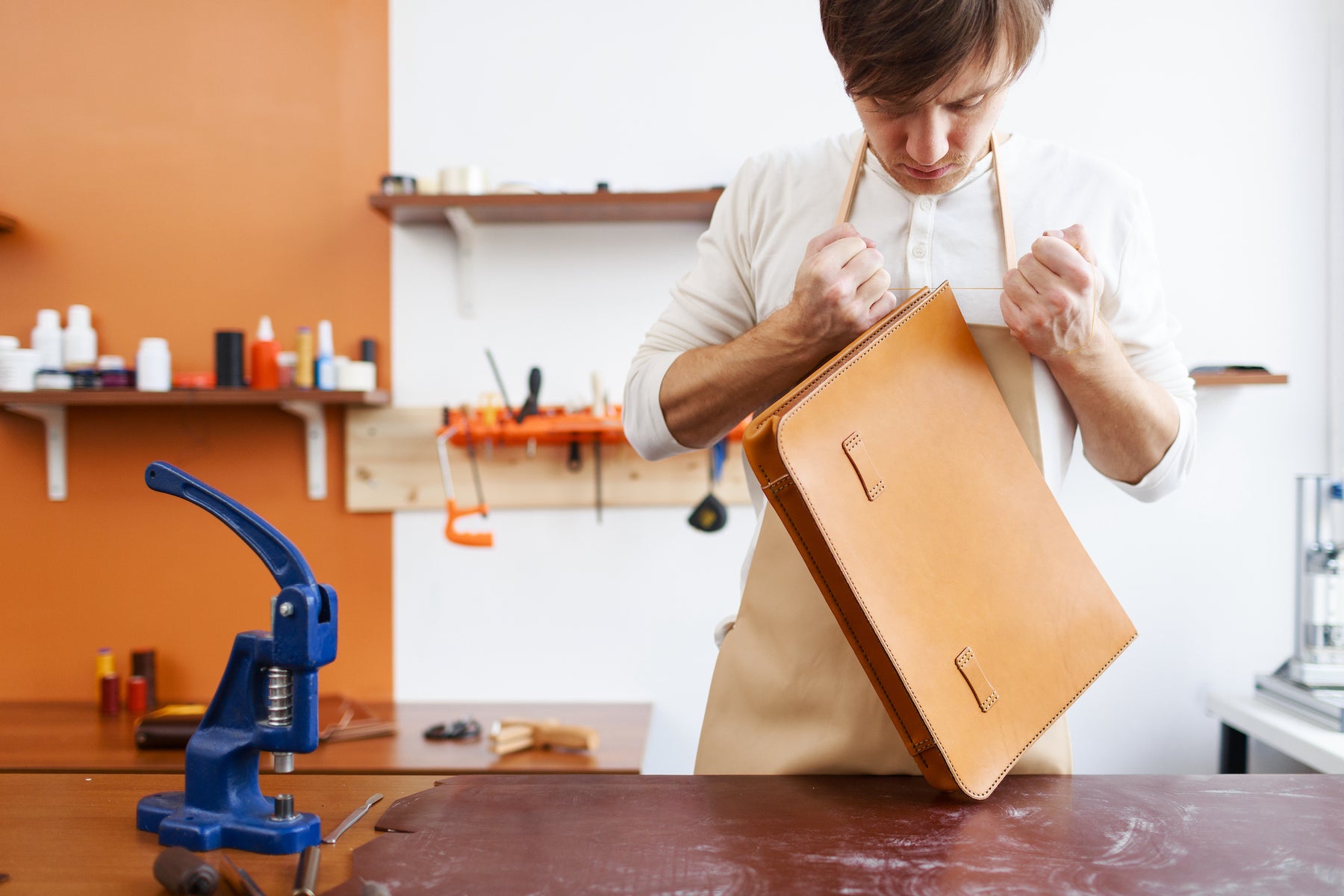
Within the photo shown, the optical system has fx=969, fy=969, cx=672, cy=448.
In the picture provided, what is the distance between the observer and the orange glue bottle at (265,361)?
7.49ft

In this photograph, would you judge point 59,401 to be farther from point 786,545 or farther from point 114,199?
point 786,545

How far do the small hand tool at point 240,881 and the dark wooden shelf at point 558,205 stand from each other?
1.71m

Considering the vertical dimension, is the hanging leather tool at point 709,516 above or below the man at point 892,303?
below

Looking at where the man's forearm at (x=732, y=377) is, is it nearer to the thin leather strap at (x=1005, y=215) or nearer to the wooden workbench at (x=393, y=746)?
the thin leather strap at (x=1005, y=215)

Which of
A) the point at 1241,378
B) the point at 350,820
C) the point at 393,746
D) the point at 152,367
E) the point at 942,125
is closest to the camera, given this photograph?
the point at 350,820

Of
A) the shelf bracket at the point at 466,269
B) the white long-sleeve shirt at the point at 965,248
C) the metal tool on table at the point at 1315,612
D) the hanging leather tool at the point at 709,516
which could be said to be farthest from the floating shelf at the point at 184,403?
the metal tool on table at the point at 1315,612

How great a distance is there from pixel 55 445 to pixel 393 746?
3.99ft

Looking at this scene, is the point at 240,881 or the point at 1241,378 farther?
the point at 1241,378

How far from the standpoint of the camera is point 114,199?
8.00 ft

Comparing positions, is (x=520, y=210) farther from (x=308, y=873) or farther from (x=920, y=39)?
(x=308, y=873)

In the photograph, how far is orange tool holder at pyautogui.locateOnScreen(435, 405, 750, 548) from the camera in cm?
219

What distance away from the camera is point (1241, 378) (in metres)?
2.14

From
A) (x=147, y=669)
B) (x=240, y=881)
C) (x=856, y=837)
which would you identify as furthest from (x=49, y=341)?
(x=856, y=837)

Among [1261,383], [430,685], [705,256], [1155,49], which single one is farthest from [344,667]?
[1155,49]
